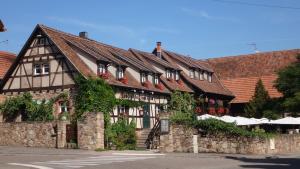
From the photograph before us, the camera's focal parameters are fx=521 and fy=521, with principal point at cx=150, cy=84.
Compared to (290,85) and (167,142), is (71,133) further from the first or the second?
(290,85)

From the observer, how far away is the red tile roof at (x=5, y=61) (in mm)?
43031

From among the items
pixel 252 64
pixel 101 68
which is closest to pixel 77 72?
pixel 101 68

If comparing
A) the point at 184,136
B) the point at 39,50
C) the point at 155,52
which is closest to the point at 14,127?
the point at 39,50

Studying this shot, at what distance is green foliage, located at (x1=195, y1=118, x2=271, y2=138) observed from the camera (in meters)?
29.3

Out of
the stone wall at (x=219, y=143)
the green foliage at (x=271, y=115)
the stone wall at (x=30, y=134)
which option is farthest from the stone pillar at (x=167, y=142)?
the green foliage at (x=271, y=115)

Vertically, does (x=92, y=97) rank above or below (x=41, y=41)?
below

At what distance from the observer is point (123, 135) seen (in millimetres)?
33812

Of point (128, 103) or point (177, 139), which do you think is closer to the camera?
point (177, 139)

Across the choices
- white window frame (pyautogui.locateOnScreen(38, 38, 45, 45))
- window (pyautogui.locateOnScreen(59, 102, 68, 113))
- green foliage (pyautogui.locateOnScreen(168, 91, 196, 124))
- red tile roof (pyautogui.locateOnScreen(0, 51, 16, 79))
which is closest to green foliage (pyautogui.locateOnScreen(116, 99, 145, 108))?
window (pyautogui.locateOnScreen(59, 102, 68, 113))

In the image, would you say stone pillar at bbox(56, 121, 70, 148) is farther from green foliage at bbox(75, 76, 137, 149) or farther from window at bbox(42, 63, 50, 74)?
window at bbox(42, 63, 50, 74)

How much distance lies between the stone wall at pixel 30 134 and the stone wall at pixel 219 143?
263 inches

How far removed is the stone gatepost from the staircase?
5.11 m

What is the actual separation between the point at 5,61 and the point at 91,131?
1737 centimetres

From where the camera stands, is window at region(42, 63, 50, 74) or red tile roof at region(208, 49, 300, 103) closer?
window at region(42, 63, 50, 74)
